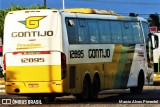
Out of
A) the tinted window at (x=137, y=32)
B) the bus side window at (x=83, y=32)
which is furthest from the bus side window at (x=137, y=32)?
the bus side window at (x=83, y=32)

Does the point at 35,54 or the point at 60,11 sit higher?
the point at 60,11

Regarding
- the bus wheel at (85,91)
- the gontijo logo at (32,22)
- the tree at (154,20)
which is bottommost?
the tree at (154,20)

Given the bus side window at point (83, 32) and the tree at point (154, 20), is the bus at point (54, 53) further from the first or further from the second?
the tree at point (154, 20)

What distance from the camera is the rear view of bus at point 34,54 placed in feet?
66.0

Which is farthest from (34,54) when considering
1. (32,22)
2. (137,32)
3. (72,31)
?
(137,32)

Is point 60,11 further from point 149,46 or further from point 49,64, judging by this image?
point 149,46

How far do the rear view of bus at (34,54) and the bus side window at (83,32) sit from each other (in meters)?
1.35

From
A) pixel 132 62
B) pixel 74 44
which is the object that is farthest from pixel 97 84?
pixel 132 62

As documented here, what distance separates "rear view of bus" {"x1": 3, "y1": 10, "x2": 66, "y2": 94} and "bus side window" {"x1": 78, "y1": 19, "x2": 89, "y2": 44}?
135 centimetres

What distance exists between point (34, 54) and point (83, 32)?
6.96ft

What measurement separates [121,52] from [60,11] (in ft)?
17.5

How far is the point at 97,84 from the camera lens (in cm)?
2253

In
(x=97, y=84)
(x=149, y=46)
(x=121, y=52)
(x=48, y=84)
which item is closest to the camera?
(x=48, y=84)

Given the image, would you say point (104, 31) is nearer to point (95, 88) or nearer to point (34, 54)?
point (95, 88)
